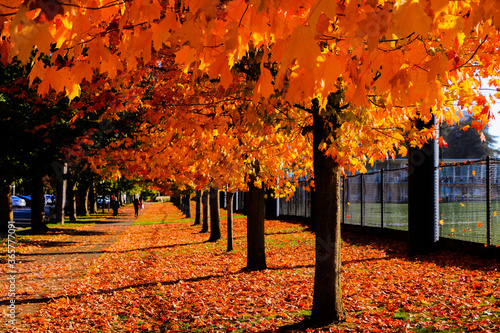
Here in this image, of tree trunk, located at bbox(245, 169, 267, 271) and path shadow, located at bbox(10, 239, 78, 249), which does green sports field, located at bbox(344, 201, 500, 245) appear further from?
path shadow, located at bbox(10, 239, 78, 249)

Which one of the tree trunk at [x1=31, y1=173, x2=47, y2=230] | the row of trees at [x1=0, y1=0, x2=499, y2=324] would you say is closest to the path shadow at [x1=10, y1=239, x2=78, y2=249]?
the tree trunk at [x1=31, y1=173, x2=47, y2=230]

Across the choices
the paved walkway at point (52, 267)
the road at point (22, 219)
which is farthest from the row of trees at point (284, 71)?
the road at point (22, 219)

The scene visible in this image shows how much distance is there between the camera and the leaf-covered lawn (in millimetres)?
6180

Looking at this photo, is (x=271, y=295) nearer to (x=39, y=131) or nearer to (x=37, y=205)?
(x=39, y=131)

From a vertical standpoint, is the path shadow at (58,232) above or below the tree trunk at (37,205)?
below

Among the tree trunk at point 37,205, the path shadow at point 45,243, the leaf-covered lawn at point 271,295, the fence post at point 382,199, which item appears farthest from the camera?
the tree trunk at point 37,205

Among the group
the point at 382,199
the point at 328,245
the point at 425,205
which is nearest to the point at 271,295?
the point at 328,245

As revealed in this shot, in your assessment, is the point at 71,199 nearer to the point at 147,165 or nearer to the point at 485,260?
the point at 147,165

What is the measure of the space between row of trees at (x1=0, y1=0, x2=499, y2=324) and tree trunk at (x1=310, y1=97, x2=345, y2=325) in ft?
0.05

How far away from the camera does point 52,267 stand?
12352 millimetres

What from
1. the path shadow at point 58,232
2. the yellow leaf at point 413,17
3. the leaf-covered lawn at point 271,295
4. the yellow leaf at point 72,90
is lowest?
the path shadow at point 58,232

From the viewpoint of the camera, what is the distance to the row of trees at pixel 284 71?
7.97 feet

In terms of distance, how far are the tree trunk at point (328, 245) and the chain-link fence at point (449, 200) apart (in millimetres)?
5769

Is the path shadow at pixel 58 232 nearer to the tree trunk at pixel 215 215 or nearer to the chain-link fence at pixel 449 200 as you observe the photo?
the tree trunk at pixel 215 215
